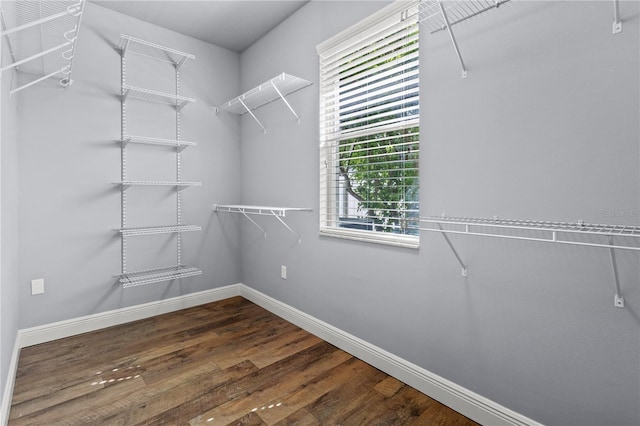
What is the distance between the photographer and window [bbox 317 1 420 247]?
180cm

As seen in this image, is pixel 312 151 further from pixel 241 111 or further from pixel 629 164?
pixel 629 164

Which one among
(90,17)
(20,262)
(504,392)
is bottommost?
(504,392)

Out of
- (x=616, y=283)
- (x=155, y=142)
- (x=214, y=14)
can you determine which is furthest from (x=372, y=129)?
(x=155, y=142)

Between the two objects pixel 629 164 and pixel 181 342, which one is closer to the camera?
pixel 629 164

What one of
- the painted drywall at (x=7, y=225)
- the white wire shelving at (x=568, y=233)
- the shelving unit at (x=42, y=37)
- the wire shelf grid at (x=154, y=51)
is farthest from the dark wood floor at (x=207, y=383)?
the wire shelf grid at (x=154, y=51)

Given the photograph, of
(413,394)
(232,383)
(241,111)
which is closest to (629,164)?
(413,394)

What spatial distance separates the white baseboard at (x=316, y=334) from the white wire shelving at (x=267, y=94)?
1542 mm

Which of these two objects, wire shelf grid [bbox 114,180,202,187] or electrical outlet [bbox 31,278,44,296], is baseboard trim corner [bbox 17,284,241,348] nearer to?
electrical outlet [bbox 31,278,44,296]

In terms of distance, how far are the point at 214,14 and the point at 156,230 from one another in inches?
69.3

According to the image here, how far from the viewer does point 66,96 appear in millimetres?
2369

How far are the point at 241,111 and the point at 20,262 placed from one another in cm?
202

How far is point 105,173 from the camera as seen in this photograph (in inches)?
100.0

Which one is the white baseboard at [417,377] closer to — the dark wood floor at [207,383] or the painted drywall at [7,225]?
the dark wood floor at [207,383]

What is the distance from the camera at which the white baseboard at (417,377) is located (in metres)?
1.46
